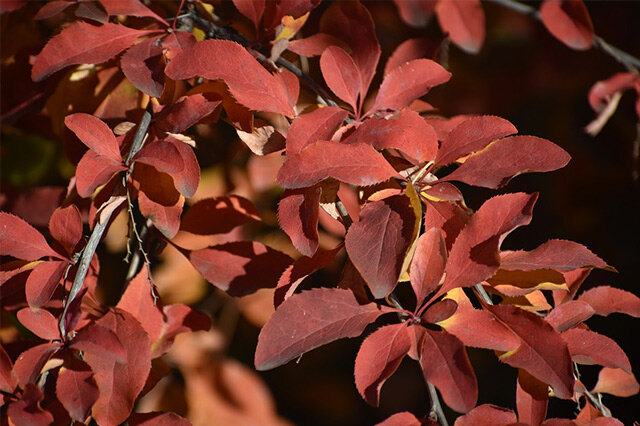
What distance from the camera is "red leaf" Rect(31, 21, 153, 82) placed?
0.66 meters

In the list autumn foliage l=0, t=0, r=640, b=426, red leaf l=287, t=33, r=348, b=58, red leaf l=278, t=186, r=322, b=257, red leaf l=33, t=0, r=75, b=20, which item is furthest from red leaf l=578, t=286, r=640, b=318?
red leaf l=33, t=0, r=75, b=20

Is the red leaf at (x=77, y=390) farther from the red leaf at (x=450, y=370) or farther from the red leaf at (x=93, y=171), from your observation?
the red leaf at (x=450, y=370)

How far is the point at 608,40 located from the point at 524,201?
1.46 m

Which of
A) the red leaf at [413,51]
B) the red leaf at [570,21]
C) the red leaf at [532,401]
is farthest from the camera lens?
the red leaf at [570,21]

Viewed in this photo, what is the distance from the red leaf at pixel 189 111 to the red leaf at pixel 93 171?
65mm

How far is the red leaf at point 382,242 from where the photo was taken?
537 mm

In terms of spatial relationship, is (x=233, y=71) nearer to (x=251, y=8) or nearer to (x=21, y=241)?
(x=251, y=8)

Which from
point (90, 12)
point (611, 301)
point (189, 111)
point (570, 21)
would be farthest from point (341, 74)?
point (570, 21)

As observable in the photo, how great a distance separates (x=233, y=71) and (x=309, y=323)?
0.25 metres

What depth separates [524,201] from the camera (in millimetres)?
582

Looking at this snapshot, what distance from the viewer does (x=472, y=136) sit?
61 centimetres

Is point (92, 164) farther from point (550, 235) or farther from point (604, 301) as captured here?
point (550, 235)

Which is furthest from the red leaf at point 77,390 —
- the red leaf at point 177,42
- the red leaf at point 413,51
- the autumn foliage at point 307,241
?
the red leaf at point 413,51

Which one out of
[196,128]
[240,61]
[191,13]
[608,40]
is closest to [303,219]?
[240,61]
